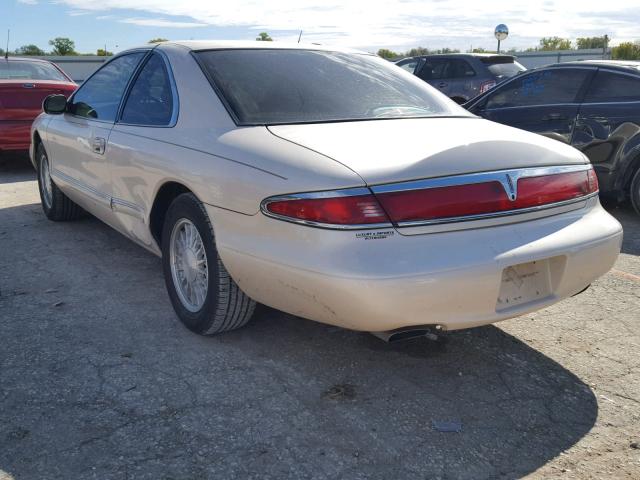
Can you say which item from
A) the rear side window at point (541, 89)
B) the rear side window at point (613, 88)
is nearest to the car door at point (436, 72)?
the rear side window at point (541, 89)

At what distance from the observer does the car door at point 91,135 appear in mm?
4387

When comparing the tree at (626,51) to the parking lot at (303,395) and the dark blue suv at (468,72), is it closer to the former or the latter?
the dark blue suv at (468,72)

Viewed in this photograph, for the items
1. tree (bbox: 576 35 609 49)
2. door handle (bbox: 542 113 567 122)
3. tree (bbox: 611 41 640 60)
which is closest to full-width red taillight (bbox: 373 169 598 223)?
door handle (bbox: 542 113 567 122)

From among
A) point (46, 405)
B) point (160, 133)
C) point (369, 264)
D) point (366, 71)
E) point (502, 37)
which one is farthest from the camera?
point (502, 37)

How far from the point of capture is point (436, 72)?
1286 cm

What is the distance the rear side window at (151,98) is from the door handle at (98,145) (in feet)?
0.75

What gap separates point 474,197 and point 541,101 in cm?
474

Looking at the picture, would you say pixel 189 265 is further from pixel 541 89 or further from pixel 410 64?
pixel 410 64

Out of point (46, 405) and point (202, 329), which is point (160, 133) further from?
point (46, 405)

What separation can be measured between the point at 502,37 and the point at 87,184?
17.6m

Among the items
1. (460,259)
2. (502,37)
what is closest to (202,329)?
(460,259)

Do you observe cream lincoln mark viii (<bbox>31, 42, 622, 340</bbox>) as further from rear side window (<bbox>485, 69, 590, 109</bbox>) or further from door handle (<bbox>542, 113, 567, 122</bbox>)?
rear side window (<bbox>485, 69, 590, 109</bbox>)

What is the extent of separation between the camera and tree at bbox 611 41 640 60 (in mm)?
32031

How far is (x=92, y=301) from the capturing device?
4113 mm
